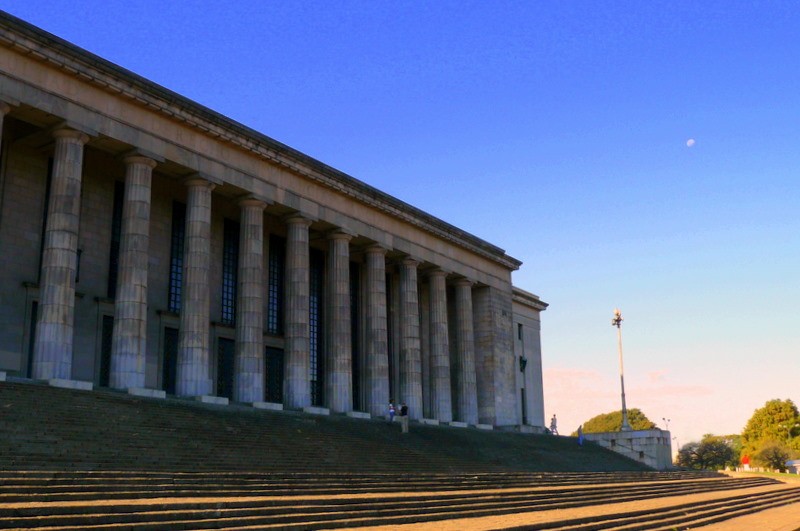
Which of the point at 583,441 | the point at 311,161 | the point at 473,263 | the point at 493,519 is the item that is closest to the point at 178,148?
the point at 311,161

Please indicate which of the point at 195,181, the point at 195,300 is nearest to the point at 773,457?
the point at 195,300

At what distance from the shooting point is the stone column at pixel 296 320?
35.2 metres

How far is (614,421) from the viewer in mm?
148000

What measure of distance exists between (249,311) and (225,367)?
14.7 feet

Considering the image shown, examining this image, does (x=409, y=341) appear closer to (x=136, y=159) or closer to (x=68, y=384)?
(x=136, y=159)

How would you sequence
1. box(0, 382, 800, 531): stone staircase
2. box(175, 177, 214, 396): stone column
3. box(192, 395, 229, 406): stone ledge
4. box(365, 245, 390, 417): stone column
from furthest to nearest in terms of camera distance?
box(365, 245, 390, 417): stone column < box(175, 177, 214, 396): stone column < box(192, 395, 229, 406): stone ledge < box(0, 382, 800, 531): stone staircase

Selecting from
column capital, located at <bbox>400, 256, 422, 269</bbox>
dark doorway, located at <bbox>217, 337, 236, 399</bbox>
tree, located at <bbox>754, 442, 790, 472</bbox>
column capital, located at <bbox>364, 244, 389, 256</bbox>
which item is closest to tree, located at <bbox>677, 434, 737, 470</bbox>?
tree, located at <bbox>754, 442, 790, 472</bbox>

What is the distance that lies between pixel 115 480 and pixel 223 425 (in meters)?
10.2

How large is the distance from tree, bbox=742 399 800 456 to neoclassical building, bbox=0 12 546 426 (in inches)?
2752

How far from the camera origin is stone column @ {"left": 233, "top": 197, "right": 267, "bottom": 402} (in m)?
32.8

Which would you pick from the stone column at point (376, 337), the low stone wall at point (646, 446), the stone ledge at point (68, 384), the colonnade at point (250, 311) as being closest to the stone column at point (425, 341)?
the colonnade at point (250, 311)

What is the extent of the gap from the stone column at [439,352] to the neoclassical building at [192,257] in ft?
0.32

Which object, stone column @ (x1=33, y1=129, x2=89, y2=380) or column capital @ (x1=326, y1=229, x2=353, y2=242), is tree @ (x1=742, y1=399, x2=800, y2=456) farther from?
stone column @ (x1=33, y1=129, x2=89, y2=380)

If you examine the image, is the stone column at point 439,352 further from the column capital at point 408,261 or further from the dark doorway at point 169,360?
the dark doorway at point 169,360
